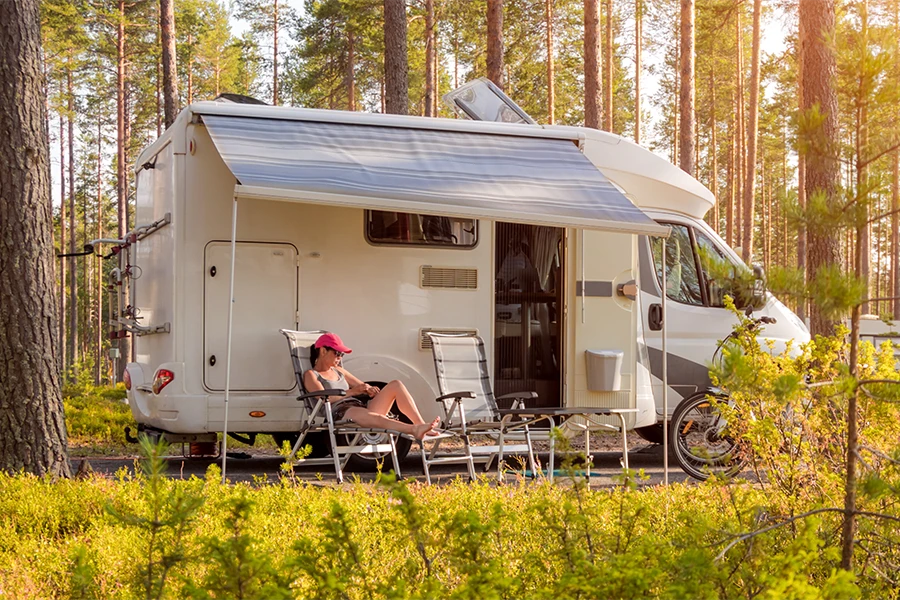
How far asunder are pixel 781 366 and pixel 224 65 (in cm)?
3372

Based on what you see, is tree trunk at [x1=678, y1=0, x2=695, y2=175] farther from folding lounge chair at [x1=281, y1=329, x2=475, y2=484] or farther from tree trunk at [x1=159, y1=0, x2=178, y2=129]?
folding lounge chair at [x1=281, y1=329, x2=475, y2=484]

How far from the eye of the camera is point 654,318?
820 centimetres

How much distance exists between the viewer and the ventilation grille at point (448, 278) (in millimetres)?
7582

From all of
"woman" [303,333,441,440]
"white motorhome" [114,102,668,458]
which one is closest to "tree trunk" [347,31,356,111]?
"white motorhome" [114,102,668,458]

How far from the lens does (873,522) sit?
13.1 ft

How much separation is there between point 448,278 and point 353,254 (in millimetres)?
743

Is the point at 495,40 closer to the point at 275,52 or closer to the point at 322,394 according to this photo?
the point at 322,394

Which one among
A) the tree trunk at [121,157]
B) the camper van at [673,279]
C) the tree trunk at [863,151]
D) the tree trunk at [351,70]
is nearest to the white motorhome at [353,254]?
the camper van at [673,279]

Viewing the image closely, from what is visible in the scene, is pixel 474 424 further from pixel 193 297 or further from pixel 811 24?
pixel 811 24

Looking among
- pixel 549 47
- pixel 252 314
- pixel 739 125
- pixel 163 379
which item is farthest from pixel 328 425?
pixel 739 125

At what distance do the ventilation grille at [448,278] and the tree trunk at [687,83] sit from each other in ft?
38.4

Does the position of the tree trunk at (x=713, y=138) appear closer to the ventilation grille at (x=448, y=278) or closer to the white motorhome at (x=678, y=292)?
the white motorhome at (x=678, y=292)

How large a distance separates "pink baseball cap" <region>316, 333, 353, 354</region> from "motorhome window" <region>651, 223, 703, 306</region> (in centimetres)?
277

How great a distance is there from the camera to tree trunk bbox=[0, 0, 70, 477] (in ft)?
17.8
